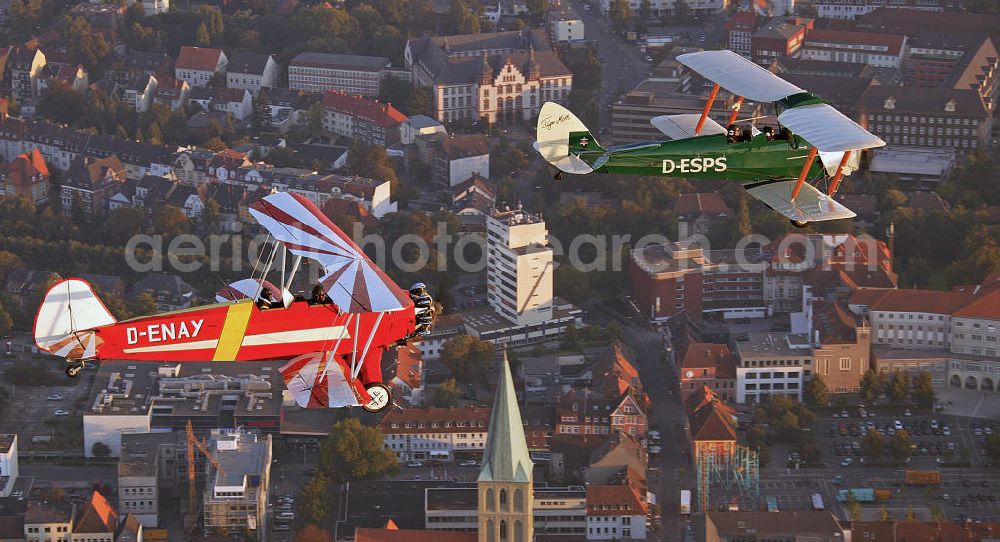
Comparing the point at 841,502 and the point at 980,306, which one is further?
the point at 980,306

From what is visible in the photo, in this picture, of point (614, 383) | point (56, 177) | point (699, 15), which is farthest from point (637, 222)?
point (699, 15)

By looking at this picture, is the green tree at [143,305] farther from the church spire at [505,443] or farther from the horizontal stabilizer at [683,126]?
the horizontal stabilizer at [683,126]

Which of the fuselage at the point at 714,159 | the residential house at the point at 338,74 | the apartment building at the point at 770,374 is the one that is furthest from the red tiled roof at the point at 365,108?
the fuselage at the point at 714,159

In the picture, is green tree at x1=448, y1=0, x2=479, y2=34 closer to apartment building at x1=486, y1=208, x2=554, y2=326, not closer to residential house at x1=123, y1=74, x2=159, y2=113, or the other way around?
residential house at x1=123, y1=74, x2=159, y2=113

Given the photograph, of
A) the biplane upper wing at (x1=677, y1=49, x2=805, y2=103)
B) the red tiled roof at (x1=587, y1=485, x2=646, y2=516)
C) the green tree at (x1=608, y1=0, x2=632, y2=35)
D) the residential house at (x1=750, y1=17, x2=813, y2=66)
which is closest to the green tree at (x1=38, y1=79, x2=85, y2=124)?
the green tree at (x1=608, y1=0, x2=632, y2=35)

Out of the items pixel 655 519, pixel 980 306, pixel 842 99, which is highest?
pixel 842 99

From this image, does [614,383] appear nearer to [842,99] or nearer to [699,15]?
[842,99]
